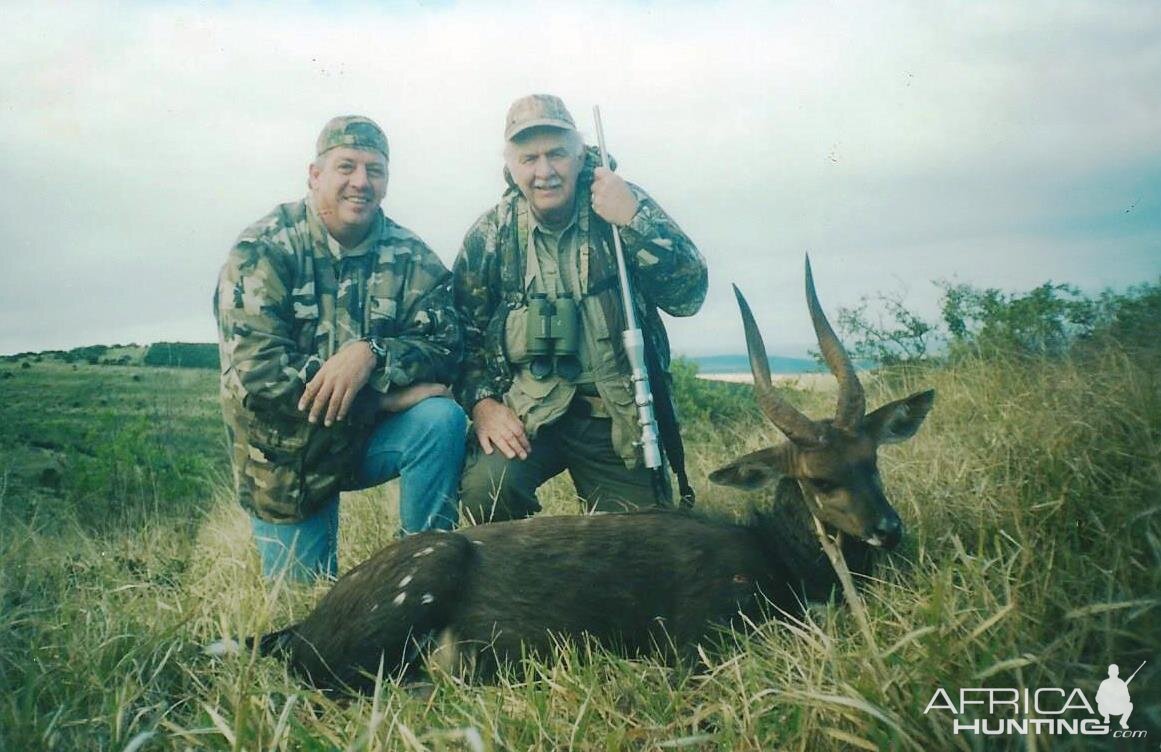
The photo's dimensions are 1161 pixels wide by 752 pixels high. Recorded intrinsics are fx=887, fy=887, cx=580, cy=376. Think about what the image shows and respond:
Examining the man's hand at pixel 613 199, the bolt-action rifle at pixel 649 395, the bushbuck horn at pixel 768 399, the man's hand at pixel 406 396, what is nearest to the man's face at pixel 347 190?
the man's hand at pixel 406 396

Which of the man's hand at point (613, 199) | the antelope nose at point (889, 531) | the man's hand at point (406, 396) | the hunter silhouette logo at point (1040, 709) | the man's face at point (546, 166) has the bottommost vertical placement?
the hunter silhouette logo at point (1040, 709)

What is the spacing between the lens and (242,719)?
270cm

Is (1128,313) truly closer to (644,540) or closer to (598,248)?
(598,248)

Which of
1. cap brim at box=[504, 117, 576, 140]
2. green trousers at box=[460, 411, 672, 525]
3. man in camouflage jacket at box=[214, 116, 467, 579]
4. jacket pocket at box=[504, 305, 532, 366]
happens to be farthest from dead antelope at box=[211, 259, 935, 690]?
cap brim at box=[504, 117, 576, 140]

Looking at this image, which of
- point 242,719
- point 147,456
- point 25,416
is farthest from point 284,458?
point 25,416

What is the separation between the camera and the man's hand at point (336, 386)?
5242 mm

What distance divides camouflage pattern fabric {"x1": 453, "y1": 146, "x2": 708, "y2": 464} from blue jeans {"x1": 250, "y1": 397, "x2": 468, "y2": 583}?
1.96 ft

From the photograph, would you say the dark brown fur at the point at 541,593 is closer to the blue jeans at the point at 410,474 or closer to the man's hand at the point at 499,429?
the blue jeans at the point at 410,474

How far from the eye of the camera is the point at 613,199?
5965mm

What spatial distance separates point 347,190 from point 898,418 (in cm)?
360

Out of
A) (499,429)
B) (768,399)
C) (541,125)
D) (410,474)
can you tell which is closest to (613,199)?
(541,125)

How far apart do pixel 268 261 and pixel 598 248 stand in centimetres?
216

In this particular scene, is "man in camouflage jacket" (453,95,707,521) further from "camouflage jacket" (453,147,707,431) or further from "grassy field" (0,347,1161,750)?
"grassy field" (0,347,1161,750)

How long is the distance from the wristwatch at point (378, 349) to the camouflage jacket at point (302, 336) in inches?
1.3
